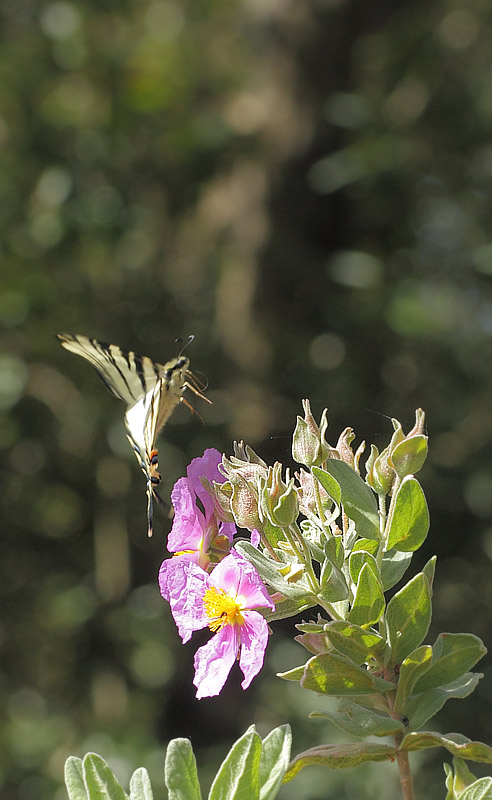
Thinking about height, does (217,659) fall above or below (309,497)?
below

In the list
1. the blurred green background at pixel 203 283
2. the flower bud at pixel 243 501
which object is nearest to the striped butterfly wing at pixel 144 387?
the flower bud at pixel 243 501

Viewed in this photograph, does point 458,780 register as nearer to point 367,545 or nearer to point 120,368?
point 367,545

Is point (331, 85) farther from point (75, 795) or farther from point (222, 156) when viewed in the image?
point (75, 795)

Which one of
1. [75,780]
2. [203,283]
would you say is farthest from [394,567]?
[203,283]

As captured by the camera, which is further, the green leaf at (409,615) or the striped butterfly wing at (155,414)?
the striped butterfly wing at (155,414)

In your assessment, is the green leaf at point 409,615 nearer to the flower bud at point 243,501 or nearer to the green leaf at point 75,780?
the flower bud at point 243,501

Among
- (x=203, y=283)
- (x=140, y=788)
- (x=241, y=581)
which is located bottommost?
(x=203, y=283)

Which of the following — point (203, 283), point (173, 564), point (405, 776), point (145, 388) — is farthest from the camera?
point (203, 283)
